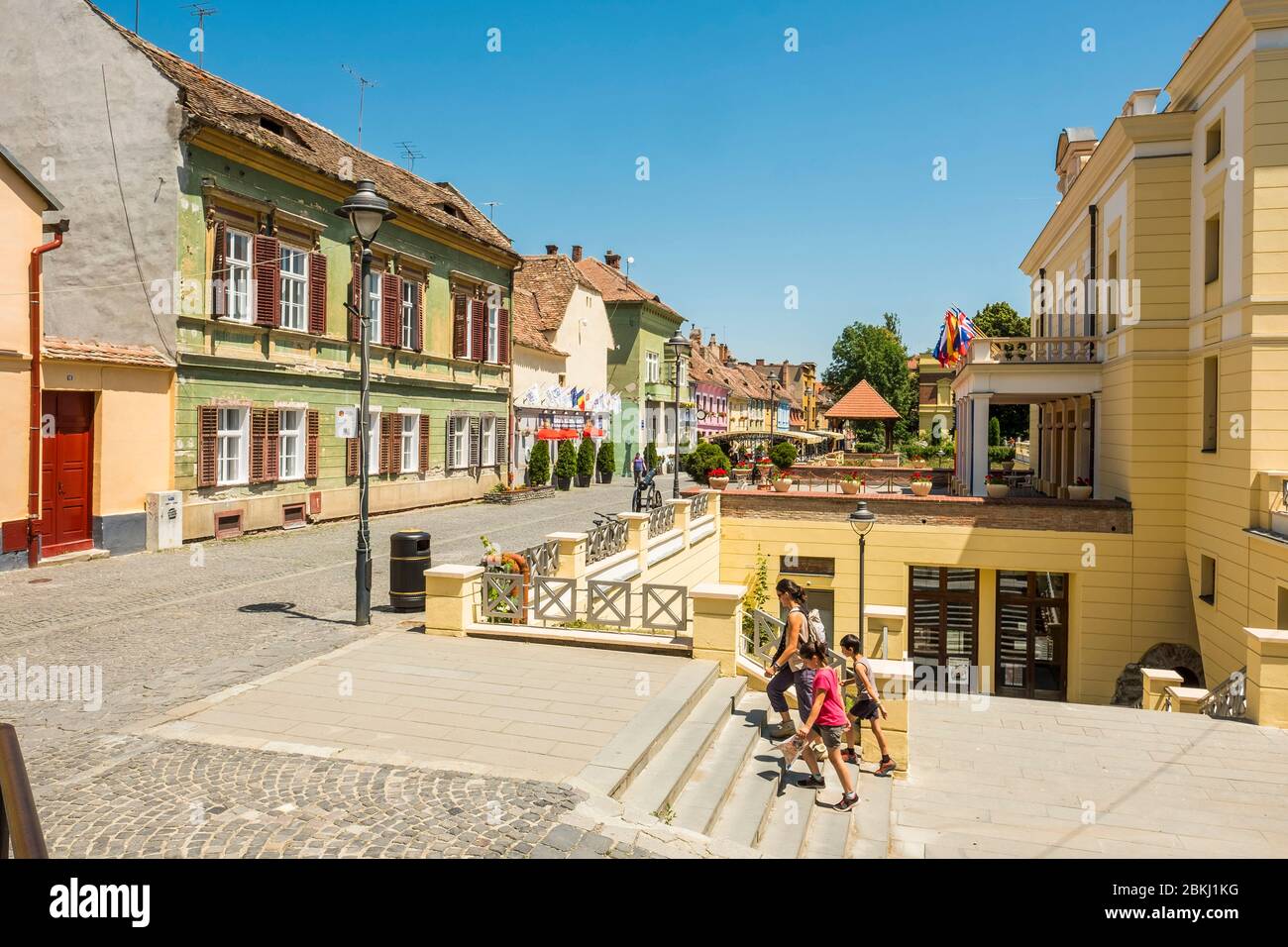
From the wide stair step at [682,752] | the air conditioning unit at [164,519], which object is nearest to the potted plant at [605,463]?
the air conditioning unit at [164,519]

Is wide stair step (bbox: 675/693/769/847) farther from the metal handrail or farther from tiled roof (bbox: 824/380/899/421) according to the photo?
tiled roof (bbox: 824/380/899/421)

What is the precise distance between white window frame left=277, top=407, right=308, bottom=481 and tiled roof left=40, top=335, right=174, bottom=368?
3.69 metres

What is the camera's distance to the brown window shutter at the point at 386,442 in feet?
82.4

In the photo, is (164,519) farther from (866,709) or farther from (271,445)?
(866,709)

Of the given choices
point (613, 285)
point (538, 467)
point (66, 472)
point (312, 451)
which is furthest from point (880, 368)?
point (66, 472)

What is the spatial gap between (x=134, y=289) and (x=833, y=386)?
7875 centimetres

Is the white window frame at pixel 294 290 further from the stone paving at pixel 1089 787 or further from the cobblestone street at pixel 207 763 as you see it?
the stone paving at pixel 1089 787

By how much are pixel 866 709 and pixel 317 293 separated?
18354mm

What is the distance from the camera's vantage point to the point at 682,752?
7836 mm

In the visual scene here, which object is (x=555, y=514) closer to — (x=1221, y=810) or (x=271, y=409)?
(x=271, y=409)

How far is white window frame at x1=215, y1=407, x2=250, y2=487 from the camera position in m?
19.4
